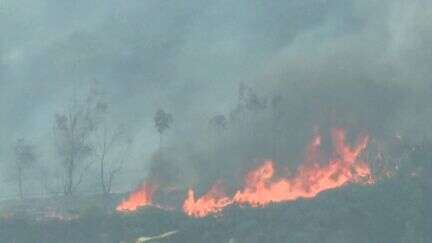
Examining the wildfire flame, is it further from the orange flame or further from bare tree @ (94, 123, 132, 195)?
bare tree @ (94, 123, 132, 195)

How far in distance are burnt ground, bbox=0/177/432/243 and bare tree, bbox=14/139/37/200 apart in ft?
104

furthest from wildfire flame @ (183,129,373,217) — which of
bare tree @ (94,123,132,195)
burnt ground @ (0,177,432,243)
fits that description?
bare tree @ (94,123,132,195)

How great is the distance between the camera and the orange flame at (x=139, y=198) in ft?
349

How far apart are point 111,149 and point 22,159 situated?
58.2 ft

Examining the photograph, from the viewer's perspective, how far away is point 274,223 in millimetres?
92375

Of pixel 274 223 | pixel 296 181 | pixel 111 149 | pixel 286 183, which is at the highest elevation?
pixel 111 149

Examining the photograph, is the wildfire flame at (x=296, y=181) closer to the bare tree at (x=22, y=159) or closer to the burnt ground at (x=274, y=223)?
the burnt ground at (x=274, y=223)

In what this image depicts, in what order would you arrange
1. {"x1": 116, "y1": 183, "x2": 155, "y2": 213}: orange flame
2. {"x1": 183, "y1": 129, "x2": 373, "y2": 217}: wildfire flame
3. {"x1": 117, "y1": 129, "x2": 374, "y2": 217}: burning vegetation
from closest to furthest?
{"x1": 183, "y1": 129, "x2": 373, "y2": 217}: wildfire flame
{"x1": 117, "y1": 129, "x2": 374, "y2": 217}: burning vegetation
{"x1": 116, "y1": 183, "x2": 155, "y2": 213}: orange flame

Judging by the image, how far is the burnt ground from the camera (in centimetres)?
9088

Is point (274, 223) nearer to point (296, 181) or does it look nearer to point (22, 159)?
point (296, 181)

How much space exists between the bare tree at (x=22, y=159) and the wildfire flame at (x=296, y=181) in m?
35.3

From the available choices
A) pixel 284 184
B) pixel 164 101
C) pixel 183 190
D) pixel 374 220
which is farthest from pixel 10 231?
pixel 164 101

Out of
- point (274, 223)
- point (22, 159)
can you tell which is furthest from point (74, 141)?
point (274, 223)

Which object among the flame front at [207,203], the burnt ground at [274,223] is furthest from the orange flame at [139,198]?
the burnt ground at [274,223]
